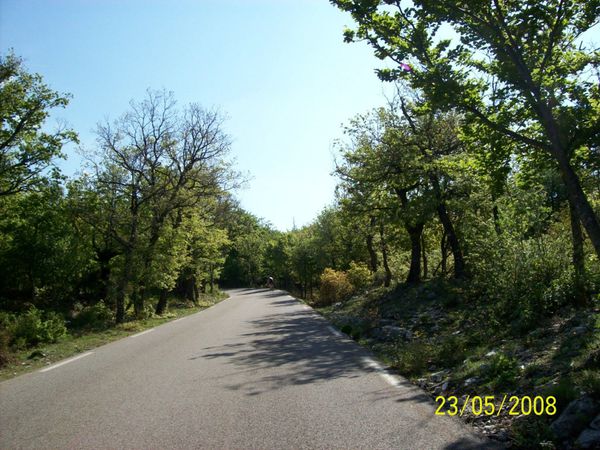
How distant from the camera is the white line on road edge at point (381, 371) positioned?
286 inches

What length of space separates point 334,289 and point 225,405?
24.5 metres

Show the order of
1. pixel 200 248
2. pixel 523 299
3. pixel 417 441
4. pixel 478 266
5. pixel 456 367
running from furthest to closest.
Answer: pixel 200 248 → pixel 478 266 → pixel 523 299 → pixel 456 367 → pixel 417 441

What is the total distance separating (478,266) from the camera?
486 inches

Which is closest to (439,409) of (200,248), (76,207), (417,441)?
(417,441)

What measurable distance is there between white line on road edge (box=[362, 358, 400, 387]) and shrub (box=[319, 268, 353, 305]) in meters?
20.2

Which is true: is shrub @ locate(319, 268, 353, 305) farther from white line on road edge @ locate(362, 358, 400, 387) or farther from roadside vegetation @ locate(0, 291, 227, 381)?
white line on road edge @ locate(362, 358, 400, 387)

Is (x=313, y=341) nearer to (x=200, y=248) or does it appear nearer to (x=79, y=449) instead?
(x=79, y=449)

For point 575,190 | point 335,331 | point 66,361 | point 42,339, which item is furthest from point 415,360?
point 42,339

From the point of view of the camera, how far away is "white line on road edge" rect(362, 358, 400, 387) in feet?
23.8

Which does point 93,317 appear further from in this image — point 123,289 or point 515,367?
point 515,367

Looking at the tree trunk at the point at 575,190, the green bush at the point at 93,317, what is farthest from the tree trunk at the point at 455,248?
the green bush at the point at 93,317

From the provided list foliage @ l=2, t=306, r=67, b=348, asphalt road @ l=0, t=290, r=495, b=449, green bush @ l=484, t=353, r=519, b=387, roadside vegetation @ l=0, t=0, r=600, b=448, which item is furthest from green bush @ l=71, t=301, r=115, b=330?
green bush @ l=484, t=353, r=519, b=387

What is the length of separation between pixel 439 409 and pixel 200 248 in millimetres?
30086

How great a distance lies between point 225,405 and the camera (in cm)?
627
